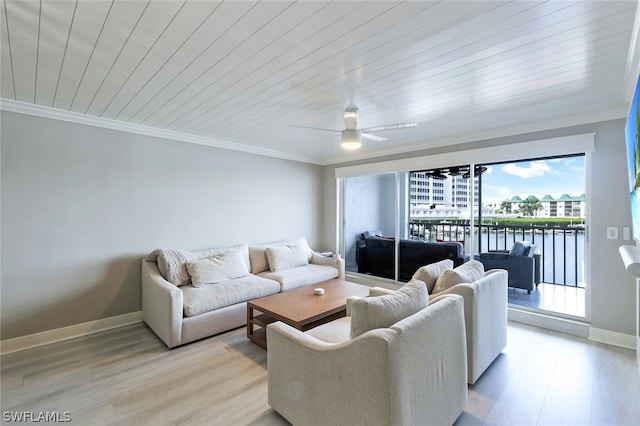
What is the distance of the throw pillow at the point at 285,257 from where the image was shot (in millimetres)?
4441

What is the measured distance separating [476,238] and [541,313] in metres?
1.16

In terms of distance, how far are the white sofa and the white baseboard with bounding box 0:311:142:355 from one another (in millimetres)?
200

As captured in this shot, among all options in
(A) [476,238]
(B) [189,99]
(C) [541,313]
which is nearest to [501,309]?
(C) [541,313]

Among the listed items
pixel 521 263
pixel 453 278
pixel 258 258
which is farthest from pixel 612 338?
pixel 258 258

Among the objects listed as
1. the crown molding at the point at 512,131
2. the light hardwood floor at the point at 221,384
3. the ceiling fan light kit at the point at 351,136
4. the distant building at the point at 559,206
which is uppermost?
the crown molding at the point at 512,131

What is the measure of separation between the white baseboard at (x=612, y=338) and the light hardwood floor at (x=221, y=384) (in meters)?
0.11

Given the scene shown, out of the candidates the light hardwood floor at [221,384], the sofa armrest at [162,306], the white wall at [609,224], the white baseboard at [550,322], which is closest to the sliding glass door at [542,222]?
the white baseboard at [550,322]

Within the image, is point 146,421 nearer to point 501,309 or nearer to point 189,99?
point 189,99

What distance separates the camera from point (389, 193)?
525 centimetres

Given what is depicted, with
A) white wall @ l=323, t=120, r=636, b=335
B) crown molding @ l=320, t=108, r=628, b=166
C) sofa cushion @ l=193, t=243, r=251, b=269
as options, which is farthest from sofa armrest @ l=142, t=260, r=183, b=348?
white wall @ l=323, t=120, r=636, b=335

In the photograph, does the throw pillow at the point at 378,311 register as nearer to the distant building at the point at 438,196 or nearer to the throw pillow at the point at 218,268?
the throw pillow at the point at 218,268

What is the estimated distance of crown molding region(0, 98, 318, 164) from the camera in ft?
9.52

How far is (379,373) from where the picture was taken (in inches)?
53.9

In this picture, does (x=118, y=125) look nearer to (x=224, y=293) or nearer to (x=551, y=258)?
(x=224, y=293)
